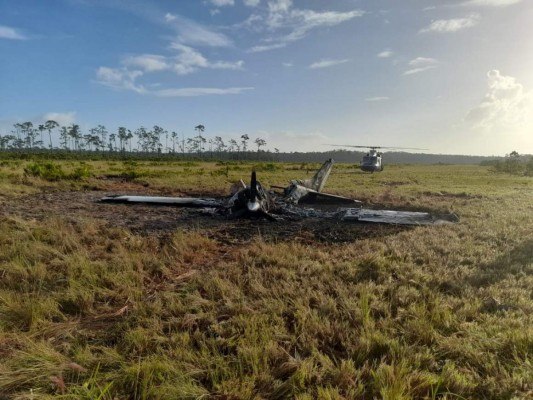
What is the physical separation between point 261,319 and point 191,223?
6440mm

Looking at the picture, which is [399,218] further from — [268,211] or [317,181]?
[317,181]

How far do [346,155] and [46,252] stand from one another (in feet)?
636

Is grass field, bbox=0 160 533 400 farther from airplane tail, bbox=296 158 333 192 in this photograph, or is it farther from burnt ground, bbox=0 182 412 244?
airplane tail, bbox=296 158 333 192

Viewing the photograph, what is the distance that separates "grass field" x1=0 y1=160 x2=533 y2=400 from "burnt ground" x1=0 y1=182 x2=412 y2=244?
1169 millimetres

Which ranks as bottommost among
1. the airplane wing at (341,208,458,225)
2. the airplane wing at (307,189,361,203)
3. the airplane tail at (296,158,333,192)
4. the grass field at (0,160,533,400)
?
→ the grass field at (0,160,533,400)

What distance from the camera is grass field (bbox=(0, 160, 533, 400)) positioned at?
2.81 metres

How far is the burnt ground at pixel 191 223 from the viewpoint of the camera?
864cm

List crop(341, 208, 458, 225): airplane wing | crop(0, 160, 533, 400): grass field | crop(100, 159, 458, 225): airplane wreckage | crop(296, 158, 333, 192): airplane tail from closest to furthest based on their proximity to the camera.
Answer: crop(0, 160, 533, 400): grass field < crop(341, 208, 458, 225): airplane wing < crop(100, 159, 458, 225): airplane wreckage < crop(296, 158, 333, 192): airplane tail

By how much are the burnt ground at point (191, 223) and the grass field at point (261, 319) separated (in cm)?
117

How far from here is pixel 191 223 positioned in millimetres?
9836

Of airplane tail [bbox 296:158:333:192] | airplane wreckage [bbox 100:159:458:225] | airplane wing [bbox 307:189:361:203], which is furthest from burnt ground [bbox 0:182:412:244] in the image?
airplane tail [bbox 296:158:333:192]

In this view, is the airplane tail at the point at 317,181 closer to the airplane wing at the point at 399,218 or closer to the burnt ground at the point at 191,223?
the airplane wing at the point at 399,218

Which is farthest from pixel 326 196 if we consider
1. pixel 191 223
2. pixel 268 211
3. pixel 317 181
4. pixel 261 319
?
pixel 261 319

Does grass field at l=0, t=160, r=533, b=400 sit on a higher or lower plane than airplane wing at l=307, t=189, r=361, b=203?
lower
